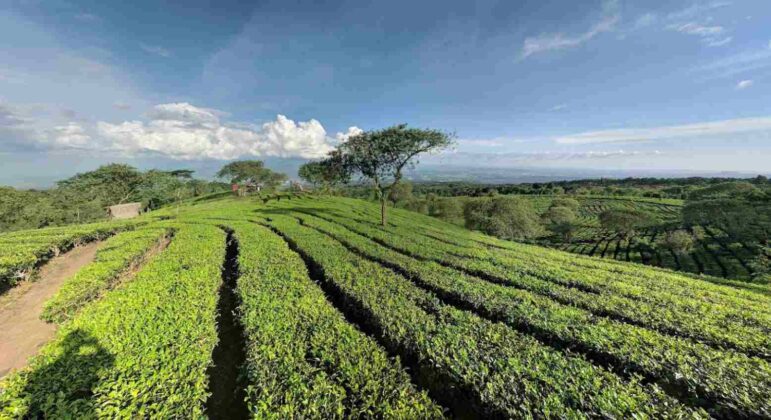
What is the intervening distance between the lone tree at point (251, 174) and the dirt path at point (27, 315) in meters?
60.1

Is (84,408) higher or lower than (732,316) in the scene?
higher

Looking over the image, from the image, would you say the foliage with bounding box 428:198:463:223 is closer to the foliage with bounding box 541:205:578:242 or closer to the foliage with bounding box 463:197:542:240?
the foliage with bounding box 463:197:542:240

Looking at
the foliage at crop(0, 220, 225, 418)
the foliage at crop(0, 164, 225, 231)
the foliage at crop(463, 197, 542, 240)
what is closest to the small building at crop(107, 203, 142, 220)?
the foliage at crop(0, 164, 225, 231)

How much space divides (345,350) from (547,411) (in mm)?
Result: 4715

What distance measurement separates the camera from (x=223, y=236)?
71.1 ft

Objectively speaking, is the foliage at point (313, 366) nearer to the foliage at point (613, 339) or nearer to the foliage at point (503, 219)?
the foliage at point (613, 339)

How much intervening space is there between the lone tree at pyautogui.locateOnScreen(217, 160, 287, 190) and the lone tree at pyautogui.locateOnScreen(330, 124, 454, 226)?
183 feet

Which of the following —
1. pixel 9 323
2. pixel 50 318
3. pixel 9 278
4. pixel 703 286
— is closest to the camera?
pixel 50 318

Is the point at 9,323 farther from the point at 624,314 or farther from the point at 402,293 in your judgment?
the point at 624,314

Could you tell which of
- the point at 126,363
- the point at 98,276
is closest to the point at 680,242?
the point at 126,363

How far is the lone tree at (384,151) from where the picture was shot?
2603cm

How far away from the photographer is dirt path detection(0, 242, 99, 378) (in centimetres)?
1027

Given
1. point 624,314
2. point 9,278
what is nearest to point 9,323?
point 9,278

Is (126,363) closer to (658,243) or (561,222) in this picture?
(658,243)
